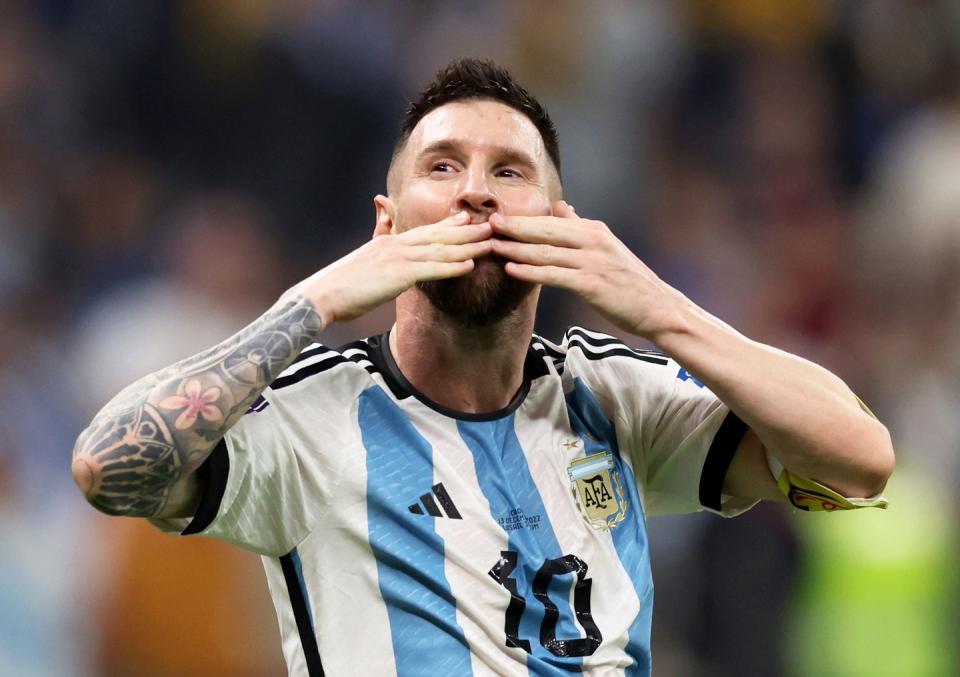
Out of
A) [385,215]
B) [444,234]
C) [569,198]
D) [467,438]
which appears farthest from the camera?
[569,198]

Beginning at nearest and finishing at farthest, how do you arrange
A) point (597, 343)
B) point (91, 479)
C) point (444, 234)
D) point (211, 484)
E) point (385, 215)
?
1. point (91, 479)
2. point (211, 484)
3. point (444, 234)
4. point (385, 215)
5. point (597, 343)

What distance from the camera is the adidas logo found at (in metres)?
2.98

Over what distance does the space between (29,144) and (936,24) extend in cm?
551

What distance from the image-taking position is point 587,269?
293 centimetres

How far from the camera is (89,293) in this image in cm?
660

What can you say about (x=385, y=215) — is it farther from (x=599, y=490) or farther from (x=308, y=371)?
(x=599, y=490)

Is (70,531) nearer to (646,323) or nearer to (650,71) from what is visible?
(646,323)

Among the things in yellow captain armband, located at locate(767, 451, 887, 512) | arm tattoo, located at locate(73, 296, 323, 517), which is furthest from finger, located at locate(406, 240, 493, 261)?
yellow captain armband, located at locate(767, 451, 887, 512)

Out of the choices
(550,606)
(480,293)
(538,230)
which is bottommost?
(550,606)

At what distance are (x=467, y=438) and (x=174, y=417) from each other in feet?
2.59

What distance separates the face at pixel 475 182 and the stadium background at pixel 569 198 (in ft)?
8.54

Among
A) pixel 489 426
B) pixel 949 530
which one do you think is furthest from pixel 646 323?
pixel 949 530

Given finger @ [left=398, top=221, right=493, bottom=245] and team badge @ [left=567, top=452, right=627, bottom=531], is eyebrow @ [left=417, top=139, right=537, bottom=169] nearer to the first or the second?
finger @ [left=398, top=221, right=493, bottom=245]

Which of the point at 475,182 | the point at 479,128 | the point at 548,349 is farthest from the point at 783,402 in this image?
the point at 479,128
